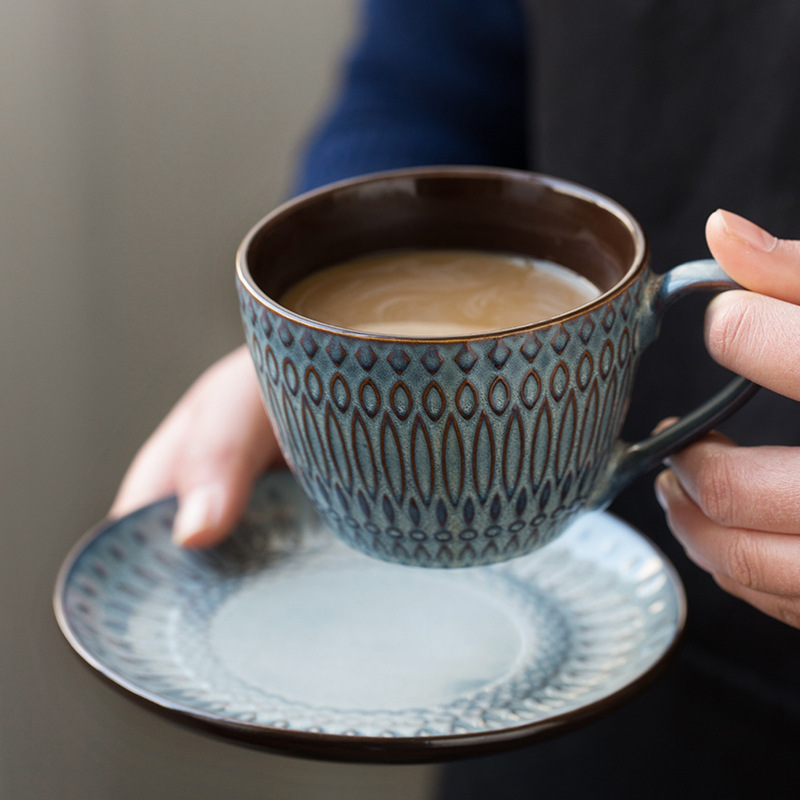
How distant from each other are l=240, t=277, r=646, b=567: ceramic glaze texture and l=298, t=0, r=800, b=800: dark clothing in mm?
291

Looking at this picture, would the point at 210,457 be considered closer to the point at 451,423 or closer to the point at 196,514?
the point at 196,514

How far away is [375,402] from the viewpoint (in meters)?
0.42

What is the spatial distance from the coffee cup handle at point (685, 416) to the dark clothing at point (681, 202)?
0.25 meters

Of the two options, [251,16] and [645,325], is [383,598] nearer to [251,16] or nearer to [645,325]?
[645,325]

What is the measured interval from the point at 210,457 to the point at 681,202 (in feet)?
1.44

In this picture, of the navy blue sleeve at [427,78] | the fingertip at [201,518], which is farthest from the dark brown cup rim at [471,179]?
the navy blue sleeve at [427,78]

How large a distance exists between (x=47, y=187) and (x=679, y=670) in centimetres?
123

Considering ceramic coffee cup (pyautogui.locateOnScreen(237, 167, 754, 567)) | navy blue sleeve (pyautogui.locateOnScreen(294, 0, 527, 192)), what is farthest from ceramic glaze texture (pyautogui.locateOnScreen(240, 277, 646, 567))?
navy blue sleeve (pyautogui.locateOnScreen(294, 0, 527, 192))

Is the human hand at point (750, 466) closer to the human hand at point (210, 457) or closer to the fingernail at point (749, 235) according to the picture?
the fingernail at point (749, 235)

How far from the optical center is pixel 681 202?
80 centimetres

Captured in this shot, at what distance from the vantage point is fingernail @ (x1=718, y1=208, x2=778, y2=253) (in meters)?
0.44

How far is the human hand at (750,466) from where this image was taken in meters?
0.44

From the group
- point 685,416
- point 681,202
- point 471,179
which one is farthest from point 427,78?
point 685,416

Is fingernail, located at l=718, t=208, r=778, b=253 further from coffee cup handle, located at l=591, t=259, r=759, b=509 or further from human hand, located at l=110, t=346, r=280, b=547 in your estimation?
human hand, located at l=110, t=346, r=280, b=547
